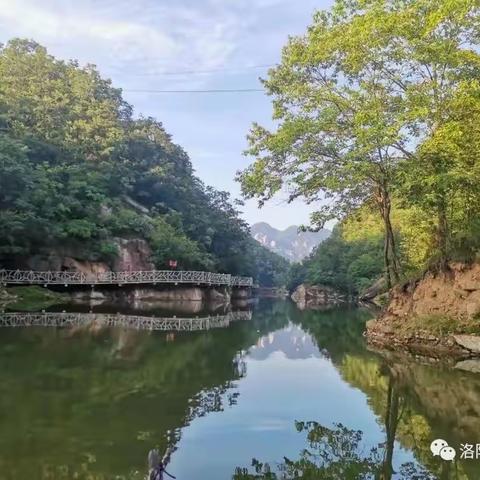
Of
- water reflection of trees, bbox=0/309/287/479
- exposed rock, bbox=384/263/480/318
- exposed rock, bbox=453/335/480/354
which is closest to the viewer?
water reflection of trees, bbox=0/309/287/479

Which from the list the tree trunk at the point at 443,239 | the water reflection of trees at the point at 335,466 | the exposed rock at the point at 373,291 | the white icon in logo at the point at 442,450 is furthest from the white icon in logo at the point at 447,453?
the exposed rock at the point at 373,291

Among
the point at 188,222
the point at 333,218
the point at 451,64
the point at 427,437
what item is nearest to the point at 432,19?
the point at 451,64

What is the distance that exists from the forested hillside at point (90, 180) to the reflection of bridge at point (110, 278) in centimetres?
167

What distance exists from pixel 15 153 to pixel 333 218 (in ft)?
73.5

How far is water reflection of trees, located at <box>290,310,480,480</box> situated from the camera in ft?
22.3

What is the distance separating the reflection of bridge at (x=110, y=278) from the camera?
35.2 meters

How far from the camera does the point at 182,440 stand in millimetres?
7324

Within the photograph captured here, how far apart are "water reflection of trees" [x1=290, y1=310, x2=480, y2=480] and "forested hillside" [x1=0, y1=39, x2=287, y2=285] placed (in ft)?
83.0

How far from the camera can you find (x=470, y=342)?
1502cm

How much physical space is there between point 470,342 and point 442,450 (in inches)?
351

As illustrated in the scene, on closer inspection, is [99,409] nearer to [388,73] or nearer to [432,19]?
[432,19]

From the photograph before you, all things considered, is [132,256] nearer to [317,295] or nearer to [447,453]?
[317,295]

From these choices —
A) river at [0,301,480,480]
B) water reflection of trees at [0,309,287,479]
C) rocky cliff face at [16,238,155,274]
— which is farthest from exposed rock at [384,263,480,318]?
rocky cliff face at [16,238,155,274]

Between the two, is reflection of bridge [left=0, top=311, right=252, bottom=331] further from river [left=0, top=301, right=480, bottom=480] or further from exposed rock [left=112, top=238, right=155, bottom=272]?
exposed rock [left=112, top=238, right=155, bottom=272]
